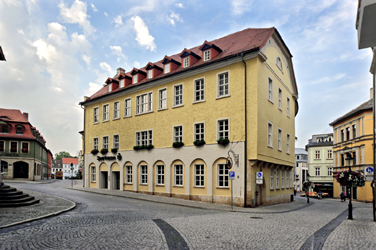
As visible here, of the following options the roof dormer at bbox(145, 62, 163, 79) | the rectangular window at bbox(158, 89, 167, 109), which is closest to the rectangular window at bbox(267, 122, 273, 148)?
the rectangular window at bbox(158, 89, 167, 109)

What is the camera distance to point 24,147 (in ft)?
174

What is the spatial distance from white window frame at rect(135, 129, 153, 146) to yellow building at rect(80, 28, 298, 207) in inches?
3.6

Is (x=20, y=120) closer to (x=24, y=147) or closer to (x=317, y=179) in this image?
(x=24, y=147)

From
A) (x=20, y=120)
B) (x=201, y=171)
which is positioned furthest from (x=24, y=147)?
(x=201, y=171)

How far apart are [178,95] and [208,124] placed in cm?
439

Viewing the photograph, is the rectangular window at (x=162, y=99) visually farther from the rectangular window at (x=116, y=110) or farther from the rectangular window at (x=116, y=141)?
the rectangular window at (x=116, y=141)

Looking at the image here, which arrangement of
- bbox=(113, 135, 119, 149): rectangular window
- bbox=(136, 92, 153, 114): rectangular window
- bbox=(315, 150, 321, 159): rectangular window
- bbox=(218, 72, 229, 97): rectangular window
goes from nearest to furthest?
bbox=(218, 72, 229, 97): rectangular window < bbox=(136, 92, 153, 114): rectangular window < bbox=(113, 135, 119, 149): rectangular window < bbox=(315, 150, 321, 159): rectangular window

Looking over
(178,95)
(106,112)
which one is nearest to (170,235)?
(178,95)

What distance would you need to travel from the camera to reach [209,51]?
85.8 ft

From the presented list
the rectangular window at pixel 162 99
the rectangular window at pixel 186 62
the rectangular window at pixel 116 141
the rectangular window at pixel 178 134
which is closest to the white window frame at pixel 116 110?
the rectangular window at pixel 116 141

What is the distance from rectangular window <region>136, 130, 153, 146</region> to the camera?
97.7 ft

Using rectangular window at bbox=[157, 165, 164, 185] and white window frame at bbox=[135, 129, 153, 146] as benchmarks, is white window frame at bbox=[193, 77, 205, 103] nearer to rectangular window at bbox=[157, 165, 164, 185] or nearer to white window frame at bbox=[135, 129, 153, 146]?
white window frame at bbox=[135, 129, 153, 146]

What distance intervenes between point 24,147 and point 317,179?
188ft

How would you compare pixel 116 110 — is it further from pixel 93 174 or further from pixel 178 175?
pixel 178 175
